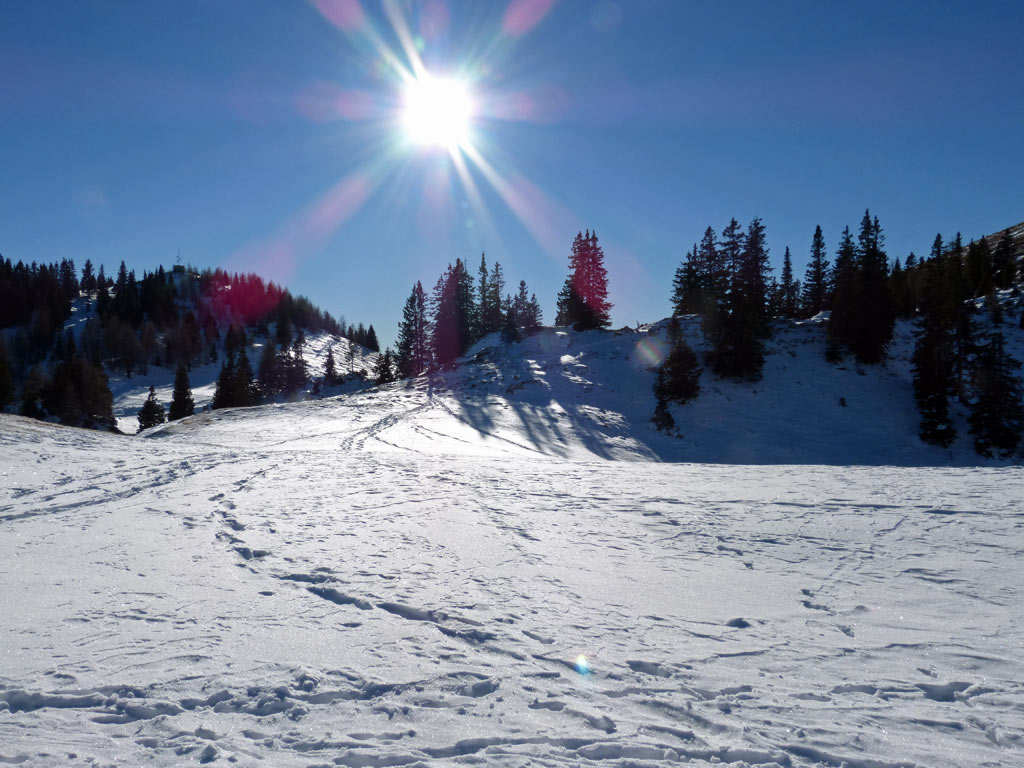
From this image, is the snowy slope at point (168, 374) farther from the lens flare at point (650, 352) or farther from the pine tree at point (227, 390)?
the lens flare at point (650, 352)

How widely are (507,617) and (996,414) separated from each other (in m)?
31.7

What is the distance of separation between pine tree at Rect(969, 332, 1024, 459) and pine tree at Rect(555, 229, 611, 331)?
27.5 meters

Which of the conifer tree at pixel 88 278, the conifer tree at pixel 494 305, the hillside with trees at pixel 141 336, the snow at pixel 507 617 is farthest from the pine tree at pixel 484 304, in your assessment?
the conifer tree at pixel 88 278

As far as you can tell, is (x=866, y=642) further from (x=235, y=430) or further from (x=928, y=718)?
(x=235, y=430)

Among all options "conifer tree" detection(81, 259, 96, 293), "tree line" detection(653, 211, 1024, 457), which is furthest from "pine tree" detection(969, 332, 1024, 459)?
"conifer tree" detection(81, 259, 96, 293)

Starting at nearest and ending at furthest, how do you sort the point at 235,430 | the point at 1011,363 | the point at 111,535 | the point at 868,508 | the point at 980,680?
the point at 980,680
the point at 111,535
the point at 868,508
the point at 235,430
the point at 1011,363

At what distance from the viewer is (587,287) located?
49.1 m

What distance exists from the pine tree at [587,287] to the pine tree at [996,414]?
1083 inches

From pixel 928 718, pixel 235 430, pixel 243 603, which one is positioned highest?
pixel 235 430

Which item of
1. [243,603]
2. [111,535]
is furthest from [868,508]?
[111,535]

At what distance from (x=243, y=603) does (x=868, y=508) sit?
10537mm

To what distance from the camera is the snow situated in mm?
3436

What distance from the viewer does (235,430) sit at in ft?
80.0

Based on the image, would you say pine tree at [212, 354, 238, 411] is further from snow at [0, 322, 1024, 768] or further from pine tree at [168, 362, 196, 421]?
snow at [0, 322, 1024, 768]
